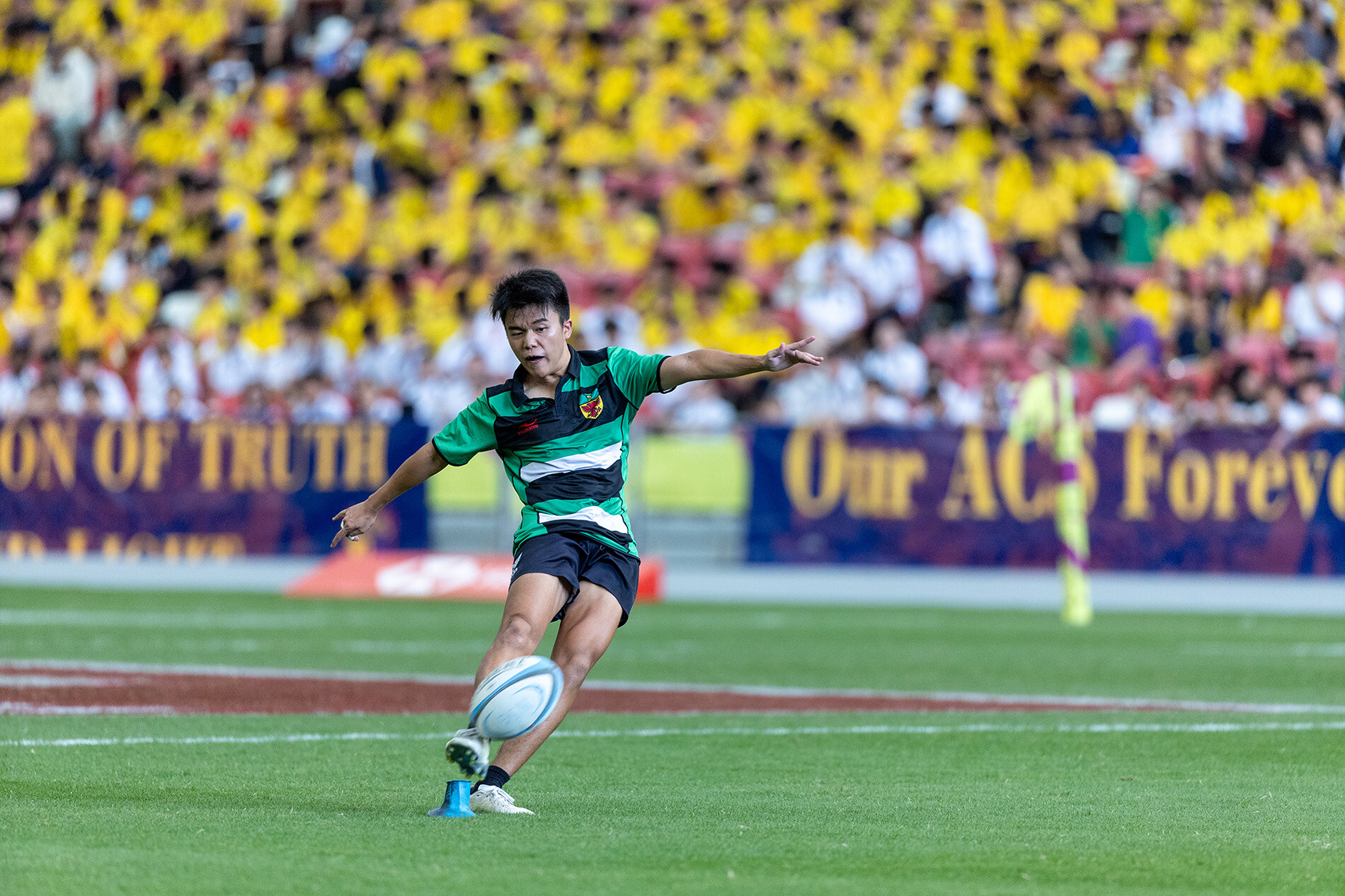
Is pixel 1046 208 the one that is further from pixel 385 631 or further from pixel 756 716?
pixel 756 716

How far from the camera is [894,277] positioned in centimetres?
2184

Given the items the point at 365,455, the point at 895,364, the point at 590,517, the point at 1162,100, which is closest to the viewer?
the point at 590,517

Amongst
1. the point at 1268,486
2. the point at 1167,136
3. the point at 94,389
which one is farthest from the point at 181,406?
the point at 1268,486

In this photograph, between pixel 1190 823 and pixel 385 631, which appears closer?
pixel 1190 823

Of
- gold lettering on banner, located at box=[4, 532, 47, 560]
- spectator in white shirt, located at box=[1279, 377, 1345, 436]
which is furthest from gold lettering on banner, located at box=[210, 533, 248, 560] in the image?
spectator in white shirt, located at box=[1279, 377, 1345, 436]

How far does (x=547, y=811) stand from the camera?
6.48 meters

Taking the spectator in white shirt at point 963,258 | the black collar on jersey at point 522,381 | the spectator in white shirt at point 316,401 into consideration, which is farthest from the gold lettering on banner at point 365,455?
the black collar on jersey at point 522,381

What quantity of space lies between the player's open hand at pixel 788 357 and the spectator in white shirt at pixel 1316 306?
51.2 feet

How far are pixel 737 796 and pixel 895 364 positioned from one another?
1458cm

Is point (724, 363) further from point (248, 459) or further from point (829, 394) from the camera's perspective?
point (248, 459)

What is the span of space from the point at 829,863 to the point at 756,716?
4.48 m

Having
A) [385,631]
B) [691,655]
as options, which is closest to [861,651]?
[691,655]

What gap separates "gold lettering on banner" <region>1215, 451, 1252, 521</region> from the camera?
19.8 metres

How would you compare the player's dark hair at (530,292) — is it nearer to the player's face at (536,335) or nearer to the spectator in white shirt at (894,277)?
the player's face at (536,335)
